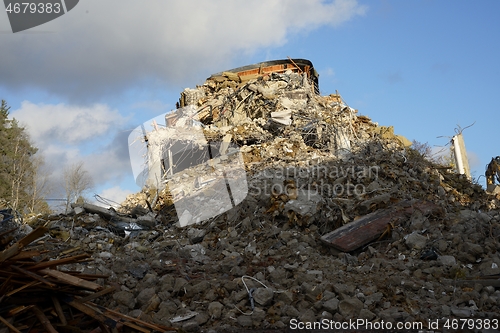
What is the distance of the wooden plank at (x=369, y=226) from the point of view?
5.59m

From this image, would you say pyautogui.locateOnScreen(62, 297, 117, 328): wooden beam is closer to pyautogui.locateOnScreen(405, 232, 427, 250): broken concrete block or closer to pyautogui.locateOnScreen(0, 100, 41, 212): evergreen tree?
pyautogui.locateOnScreen(405, 232, 427, 250): broken concrete block

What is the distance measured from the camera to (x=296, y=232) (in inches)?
247

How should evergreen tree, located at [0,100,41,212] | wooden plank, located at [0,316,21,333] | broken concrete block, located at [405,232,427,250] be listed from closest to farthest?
1. wooden plank, located at [0,316,21,333]
2. broken concrete block, located at [405,232,427,250]
3. evergreen tree, located at [0,100,41,212]

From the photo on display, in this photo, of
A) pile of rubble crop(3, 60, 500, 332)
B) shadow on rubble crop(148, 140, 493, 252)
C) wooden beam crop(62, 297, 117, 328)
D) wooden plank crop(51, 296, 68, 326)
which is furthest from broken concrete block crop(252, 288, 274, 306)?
shadow on rubble crop(148, 140, 493, 252)

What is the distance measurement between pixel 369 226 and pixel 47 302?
13.3 feet

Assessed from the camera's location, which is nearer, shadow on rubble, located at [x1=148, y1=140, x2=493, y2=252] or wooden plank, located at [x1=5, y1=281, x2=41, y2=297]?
wooden plank, located at [x1=5, y1=281, x2=41, y2=297]

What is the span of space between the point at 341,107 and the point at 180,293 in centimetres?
874

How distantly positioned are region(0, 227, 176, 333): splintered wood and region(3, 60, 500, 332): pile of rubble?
9.4 inches

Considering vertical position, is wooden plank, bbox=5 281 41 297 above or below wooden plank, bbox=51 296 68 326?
above

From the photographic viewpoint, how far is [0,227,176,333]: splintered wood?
3432mm

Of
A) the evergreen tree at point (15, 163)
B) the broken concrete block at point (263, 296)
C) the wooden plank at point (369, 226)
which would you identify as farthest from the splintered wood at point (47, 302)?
the evergreen tree at point (15, 163)

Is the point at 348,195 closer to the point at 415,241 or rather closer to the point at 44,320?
the point at 415,241

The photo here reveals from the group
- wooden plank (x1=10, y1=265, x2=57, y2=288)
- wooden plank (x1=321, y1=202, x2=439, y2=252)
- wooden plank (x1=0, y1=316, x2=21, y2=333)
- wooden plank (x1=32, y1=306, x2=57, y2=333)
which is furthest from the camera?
wooden plank (x1=321, y1=202, x2=439, y2=252)

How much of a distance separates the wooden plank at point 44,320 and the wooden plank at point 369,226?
11.4 ft
